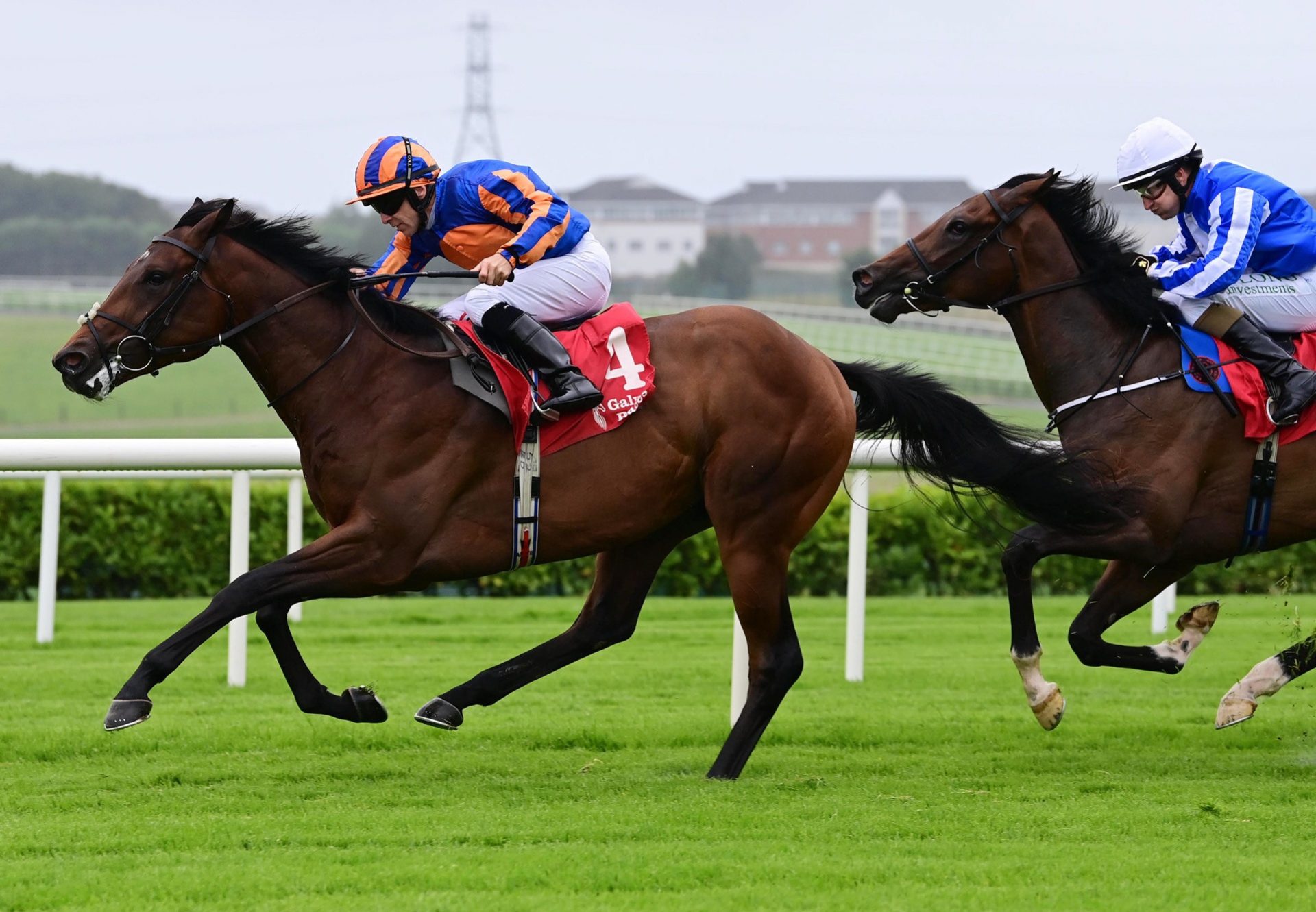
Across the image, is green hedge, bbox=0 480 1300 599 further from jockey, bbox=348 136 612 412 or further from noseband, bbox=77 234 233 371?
noseband, bbox=77 234 233 371

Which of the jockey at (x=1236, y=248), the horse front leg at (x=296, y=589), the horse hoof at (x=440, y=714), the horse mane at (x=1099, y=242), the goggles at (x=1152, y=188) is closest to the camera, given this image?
the horse front leg at (x=296, y=589)

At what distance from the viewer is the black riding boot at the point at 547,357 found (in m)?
4.35

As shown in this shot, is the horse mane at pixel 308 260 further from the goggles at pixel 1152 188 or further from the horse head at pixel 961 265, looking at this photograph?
the goggles at pixel 1152 188

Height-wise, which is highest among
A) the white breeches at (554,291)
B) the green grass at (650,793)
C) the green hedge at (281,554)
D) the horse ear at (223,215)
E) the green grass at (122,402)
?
the horse ear at (223,215)

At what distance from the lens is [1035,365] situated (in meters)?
5.11

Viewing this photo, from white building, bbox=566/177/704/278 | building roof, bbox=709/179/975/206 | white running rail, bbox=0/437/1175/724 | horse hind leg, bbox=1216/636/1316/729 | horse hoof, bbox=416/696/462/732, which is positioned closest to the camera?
horse hoof, bbox=416/696/462/732

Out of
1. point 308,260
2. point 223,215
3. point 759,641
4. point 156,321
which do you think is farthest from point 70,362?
point 759,641

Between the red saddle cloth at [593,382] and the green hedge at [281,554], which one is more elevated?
the red saddle cloth at [593,382]

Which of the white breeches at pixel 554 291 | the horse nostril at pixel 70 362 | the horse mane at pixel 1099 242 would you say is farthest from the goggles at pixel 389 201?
the horse mane at pixel 1099 242

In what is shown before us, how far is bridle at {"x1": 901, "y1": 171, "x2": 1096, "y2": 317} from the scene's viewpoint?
16.6ft

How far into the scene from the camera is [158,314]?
4.27 m

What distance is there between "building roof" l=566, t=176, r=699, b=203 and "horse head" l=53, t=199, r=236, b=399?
2909 inches

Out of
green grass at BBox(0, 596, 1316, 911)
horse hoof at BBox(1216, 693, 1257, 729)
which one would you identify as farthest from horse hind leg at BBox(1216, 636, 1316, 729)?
green grass at BBox(0, 596, 1316, 911)

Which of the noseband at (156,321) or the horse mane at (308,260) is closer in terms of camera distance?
the noseband at (156,321)
